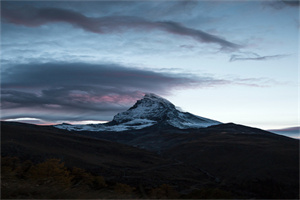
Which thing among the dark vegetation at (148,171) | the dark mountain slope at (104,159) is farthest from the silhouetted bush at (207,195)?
the dark mountain slope at (104,159)

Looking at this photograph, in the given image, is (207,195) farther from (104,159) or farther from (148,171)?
(104,159)

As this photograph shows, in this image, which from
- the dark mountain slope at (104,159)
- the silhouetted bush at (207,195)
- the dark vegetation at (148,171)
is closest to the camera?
the dark vegetation at (148,171)

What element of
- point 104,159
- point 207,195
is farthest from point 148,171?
point 207,195

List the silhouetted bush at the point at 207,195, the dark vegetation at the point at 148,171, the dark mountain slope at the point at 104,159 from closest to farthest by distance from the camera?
the dark vegetation at the point at 148,171 < the silhouetted bush at the point at 207,195 < the dark mountain slope at the point at 104,159

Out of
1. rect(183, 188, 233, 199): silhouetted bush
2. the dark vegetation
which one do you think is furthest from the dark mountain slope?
rect(183, 188, 233, 199): silhouetted bush

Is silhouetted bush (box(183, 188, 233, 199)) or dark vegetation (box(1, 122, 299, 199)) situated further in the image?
silhouetted bush (box(183, 188, 233, 199))

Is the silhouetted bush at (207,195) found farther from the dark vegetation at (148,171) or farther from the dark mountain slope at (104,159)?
the dark mountain slope at (104,159)

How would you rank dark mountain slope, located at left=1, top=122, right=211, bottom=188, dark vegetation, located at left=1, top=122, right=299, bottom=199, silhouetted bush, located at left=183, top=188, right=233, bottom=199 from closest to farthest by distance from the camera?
1. dark vegetation, located at left=1, top=122, right=299, bottom=199
2. silhouetted bush, located at left=183, top=188, right=233, bottom=199
3. dark mountain slope, located at left=1, top=122, right=211, bottom=188

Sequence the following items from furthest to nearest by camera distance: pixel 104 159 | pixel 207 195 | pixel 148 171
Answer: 1. pixel 104 159
2. pixel 148 171
3. pixel 207 195

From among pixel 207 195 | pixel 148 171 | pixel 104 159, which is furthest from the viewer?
pixel 104 159

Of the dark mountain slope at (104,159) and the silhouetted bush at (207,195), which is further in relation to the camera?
the dark mountain slope at (104,159)

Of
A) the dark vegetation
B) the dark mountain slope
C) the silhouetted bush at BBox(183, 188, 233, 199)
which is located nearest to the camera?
the dark vegetation

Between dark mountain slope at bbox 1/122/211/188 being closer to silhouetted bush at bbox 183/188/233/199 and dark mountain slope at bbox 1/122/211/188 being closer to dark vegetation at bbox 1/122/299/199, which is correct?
dark vegetation at bbox 1/122/299/199

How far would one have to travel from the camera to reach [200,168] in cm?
6750
